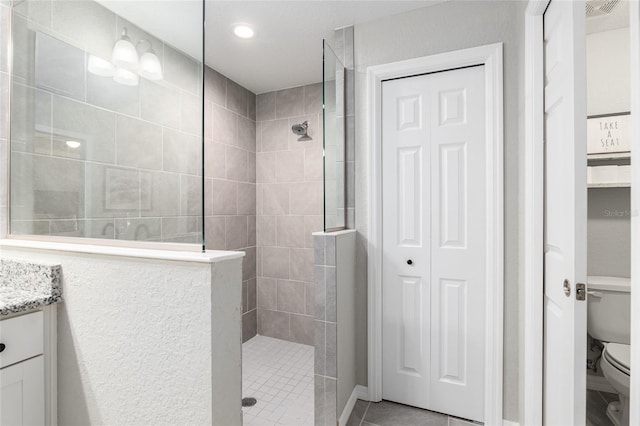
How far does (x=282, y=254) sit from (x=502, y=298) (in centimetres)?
204

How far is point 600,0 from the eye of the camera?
3.72ft

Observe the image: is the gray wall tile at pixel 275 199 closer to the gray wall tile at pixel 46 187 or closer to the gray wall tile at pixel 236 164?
the gray wall tile at pixel 236 164

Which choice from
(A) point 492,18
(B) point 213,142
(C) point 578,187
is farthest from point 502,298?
(B) point 213,142

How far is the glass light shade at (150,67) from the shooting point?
1.18 m

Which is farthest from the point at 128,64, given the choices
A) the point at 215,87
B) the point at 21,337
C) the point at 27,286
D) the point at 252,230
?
the point at 252,230

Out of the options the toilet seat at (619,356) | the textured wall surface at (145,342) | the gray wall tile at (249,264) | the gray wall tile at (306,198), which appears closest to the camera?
the textured wall surface at (145,342)

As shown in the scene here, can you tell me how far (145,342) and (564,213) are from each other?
5.20 feet

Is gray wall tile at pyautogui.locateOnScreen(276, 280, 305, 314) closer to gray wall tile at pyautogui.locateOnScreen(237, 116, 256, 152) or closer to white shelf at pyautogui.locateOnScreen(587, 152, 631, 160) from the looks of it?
gray wall tile at pyautogui.locateOnScreen(237, 116, 256, 152)

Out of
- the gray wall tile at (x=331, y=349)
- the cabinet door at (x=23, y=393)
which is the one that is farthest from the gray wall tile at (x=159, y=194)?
the gray wall tile at (x=331, y=349)

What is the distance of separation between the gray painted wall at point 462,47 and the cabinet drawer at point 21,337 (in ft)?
5.35

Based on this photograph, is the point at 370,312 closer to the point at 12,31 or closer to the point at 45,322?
the point at 45,322

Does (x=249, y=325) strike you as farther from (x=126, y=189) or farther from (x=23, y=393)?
(x=126, y=189)

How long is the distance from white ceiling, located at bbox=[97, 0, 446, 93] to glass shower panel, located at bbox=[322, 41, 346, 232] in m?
0.31

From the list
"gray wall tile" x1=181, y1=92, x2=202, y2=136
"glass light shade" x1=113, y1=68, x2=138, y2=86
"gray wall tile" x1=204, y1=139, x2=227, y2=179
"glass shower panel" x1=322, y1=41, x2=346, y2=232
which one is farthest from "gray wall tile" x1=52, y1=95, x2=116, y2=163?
"gray wall tile" x1=204, y1=139, x2=227, y2=179
